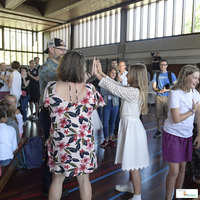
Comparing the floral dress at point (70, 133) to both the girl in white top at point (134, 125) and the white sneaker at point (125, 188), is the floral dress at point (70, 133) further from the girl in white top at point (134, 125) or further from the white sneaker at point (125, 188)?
the white sneaker at point (125, 188)

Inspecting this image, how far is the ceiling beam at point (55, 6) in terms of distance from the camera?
12.2 m

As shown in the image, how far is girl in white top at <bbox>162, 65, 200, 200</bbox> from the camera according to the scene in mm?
1939

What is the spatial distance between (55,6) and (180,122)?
13.5 meters

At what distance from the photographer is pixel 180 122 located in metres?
2.00

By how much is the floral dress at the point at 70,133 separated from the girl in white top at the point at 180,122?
85 cm

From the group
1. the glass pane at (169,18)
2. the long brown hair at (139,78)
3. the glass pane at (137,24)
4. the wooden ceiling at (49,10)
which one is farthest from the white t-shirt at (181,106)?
the glass pane at (137,24)

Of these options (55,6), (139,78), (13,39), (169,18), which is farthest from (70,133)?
(13,39)

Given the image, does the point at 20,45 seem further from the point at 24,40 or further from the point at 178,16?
the point at 178,16

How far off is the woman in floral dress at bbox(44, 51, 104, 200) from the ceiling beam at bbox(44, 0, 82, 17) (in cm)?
1143

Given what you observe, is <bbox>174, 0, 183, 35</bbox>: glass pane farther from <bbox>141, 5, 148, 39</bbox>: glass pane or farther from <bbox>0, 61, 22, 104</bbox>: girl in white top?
<bbox>0, 61, 22, 104</bbox>: girl in white top

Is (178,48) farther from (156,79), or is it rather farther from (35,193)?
(35,193)

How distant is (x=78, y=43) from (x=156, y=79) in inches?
510

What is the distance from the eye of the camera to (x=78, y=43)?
54.4 ft

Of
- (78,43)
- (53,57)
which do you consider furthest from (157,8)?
(53,57)
